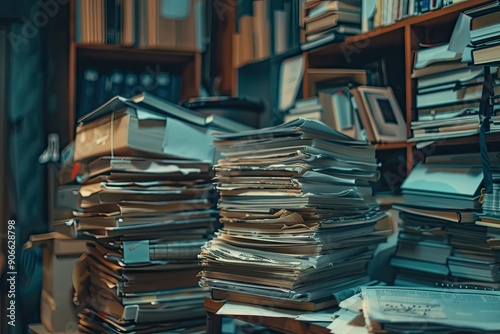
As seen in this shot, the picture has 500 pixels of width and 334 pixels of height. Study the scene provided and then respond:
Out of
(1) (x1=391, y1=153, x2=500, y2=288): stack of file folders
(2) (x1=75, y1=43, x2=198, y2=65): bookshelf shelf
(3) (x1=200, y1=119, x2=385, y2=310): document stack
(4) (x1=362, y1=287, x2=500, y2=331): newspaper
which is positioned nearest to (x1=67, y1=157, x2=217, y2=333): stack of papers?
(3) (x1=200, y1=119, x2=385, y2=310): document stack

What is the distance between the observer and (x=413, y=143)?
190cm

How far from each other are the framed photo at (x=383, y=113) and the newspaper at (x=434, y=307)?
2.44ft

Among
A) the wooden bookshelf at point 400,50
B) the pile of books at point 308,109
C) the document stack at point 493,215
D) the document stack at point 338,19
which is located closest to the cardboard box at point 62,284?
the pile of books at point 308,109

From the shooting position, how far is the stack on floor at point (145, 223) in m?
1.82

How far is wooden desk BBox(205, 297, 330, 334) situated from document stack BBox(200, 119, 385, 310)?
34 mm

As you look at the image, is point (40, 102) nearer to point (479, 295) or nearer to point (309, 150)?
point (309, 150)

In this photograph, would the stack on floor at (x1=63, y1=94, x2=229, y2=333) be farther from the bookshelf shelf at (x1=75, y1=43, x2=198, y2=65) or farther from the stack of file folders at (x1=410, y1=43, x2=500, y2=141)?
the bookshelf shelf at (x1=75, y1=43, x2=198, y2=65)

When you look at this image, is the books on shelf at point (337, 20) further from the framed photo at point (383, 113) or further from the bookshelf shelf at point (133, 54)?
the bookshelf shelf at point (133, 54)

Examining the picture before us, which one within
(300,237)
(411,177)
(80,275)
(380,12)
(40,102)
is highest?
(380,12)

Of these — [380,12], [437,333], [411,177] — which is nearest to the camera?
[437,333]

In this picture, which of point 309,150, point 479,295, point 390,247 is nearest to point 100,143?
point 309,150

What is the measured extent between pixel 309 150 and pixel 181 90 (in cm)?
157

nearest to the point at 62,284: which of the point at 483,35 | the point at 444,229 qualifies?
the point at 444,229

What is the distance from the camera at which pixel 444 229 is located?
1750mm
